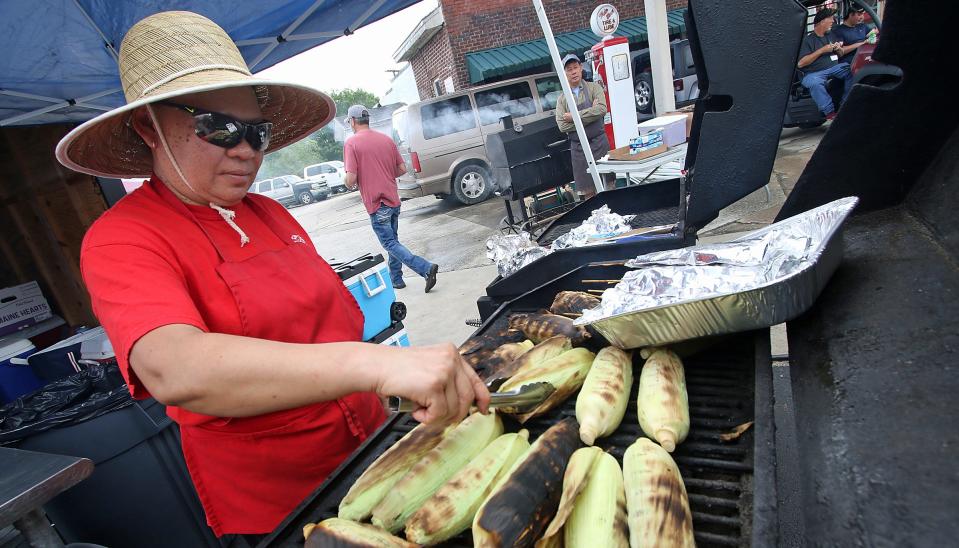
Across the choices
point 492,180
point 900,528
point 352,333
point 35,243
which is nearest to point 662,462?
point 900,528

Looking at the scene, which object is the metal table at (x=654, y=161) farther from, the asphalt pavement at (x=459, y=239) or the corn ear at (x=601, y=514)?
the corn ear at (x=601, y=514)

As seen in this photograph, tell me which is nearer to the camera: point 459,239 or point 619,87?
point 619,87

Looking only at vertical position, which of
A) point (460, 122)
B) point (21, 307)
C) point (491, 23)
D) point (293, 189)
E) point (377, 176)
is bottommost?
point (21, 307)

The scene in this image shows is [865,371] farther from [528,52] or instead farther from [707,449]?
[528,52]

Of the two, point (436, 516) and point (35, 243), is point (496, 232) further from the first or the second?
point (436, 516)

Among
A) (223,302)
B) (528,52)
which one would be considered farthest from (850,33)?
(223,302)

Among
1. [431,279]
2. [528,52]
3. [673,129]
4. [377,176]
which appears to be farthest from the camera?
[528,52]

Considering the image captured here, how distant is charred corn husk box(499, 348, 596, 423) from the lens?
1386 mm

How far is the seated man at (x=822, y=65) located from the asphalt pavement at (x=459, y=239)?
788 millimetres

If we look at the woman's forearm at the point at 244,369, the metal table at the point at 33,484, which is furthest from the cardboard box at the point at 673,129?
the metal table at the point at 33,484

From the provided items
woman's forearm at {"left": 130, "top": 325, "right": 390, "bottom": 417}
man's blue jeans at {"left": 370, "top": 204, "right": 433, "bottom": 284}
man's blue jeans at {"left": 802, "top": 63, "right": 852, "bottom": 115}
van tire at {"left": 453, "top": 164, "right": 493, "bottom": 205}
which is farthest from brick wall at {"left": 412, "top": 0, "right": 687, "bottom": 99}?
woman's forearm at {"left": 130, "top": 325, "right": 390, "bottom": 417}

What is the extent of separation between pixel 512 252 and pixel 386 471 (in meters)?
1.94

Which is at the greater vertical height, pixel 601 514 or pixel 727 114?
pixel 727 114

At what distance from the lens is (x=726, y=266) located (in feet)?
4.95
